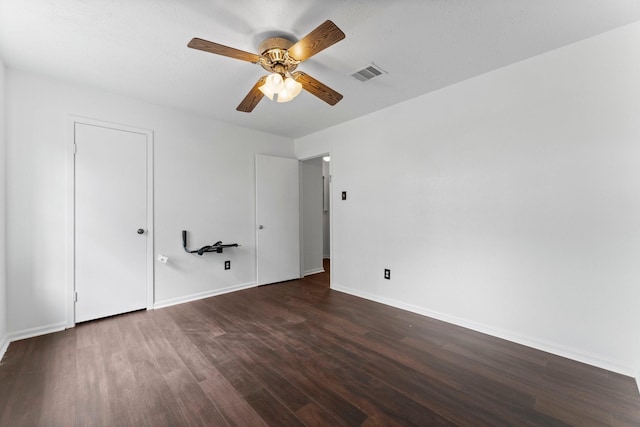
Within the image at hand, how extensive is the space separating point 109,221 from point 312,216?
9.62 feet

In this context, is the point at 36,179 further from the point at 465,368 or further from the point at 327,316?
the point at 465,368

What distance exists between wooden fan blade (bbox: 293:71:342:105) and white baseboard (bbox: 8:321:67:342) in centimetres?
320

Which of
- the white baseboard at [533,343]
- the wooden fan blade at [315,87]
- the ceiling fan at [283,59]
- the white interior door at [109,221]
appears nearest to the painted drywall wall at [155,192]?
the white interior door at [109,221]

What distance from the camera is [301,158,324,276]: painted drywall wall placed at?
470 cm

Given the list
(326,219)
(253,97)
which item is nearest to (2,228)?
(253,97)

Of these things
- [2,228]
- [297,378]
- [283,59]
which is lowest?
[297,378]

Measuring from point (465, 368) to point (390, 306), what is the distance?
1.25m

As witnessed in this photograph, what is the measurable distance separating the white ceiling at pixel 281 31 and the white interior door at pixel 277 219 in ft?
5.18

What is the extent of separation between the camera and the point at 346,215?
3.70m

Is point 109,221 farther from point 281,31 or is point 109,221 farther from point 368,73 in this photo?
point 368,73

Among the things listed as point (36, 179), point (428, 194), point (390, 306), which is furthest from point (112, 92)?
point (390, 306)

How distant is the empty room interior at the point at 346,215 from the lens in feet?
5.37

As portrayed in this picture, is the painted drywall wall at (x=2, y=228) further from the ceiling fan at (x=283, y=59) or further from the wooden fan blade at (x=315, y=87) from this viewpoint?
the wooden fan blade at (x=315, y=87)

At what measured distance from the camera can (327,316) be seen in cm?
284
